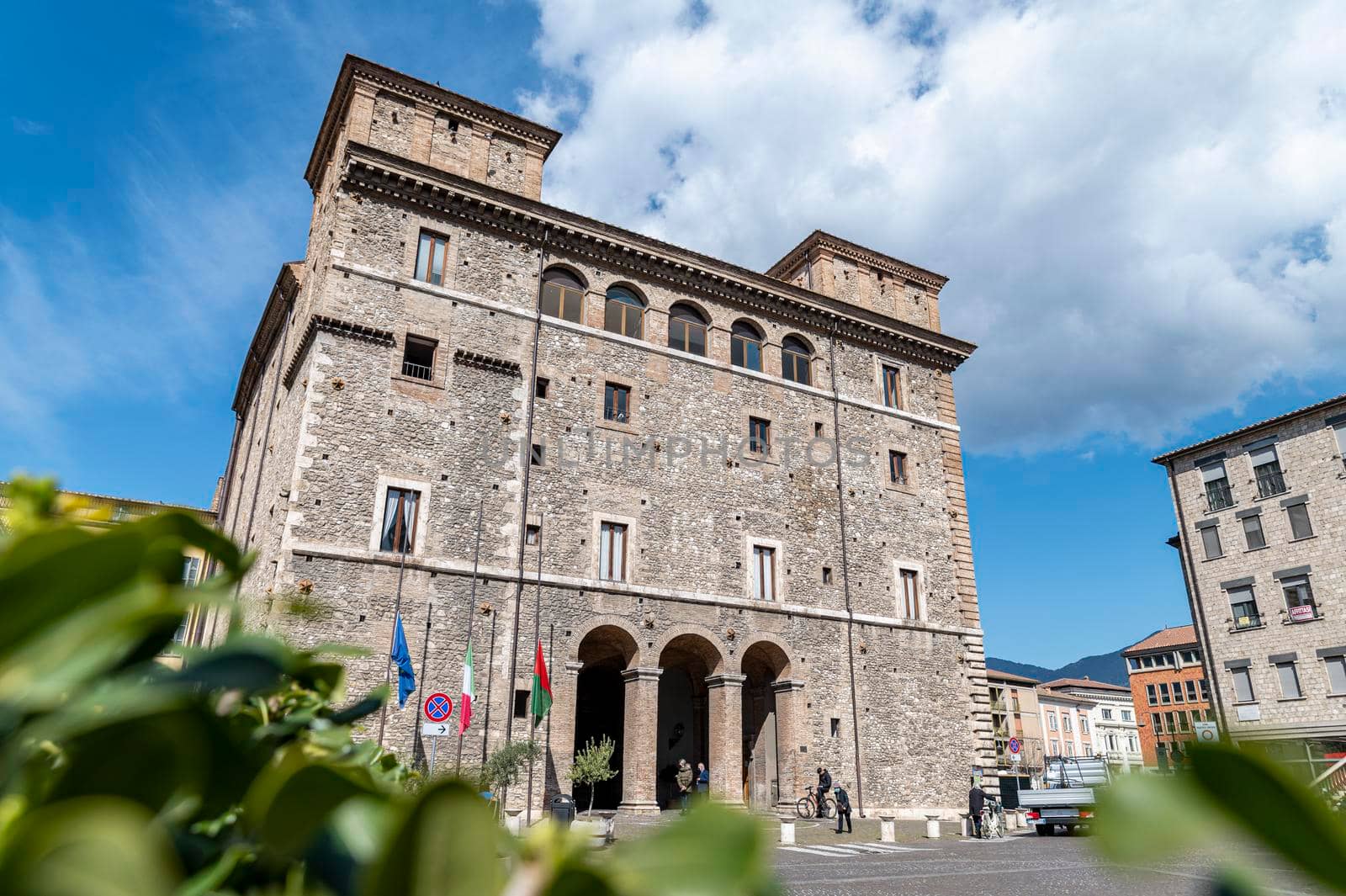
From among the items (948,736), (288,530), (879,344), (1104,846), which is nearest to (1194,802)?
(1104,846)

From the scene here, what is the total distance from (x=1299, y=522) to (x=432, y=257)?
28.0 metres

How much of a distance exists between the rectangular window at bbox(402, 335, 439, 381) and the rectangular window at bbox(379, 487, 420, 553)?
2.57 meters

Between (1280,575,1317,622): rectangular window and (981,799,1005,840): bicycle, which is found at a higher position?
(1280,575,1317,622): rectangular window

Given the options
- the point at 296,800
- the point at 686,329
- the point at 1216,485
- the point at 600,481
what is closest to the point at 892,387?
the point at 686,329

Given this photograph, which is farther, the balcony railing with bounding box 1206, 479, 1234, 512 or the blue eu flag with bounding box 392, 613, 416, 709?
the balcony railing with bounding box 1206, 479, 1234, 512

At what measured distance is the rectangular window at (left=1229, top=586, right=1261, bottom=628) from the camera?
28.1 m

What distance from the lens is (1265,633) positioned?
27578 millimetres

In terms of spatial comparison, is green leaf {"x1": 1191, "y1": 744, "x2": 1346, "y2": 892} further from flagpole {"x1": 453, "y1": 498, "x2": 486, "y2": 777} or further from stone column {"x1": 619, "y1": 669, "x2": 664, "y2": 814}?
stone column {"x1": 619, "y1": 669, "x2": 664, "y2": 814}

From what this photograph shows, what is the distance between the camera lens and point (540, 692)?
54.2ft

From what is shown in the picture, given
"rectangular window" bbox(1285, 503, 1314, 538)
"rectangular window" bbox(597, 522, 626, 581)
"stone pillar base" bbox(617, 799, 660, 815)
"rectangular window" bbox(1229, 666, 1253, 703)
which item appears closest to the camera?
"stone pillar base" bbox(617, 799, 660, 815)

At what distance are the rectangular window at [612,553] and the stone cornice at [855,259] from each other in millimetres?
9800

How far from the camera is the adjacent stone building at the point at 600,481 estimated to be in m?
16.8

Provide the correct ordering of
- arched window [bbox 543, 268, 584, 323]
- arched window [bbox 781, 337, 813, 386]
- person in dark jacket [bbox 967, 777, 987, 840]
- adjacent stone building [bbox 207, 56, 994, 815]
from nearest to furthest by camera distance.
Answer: adjacent stone building [bbox 207, 56, 994, 815]
person in dark jacket [bbox 967, 777, 987, 840]
arched window [bbox 543, 268, 584, 323]
arched window [bbox 781, 337, 813, 386]

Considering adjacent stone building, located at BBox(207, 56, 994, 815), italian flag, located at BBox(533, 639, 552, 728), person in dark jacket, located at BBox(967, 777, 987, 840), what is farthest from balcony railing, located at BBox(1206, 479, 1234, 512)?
italian flag, located at BBox(533, 639, 552, 728)
